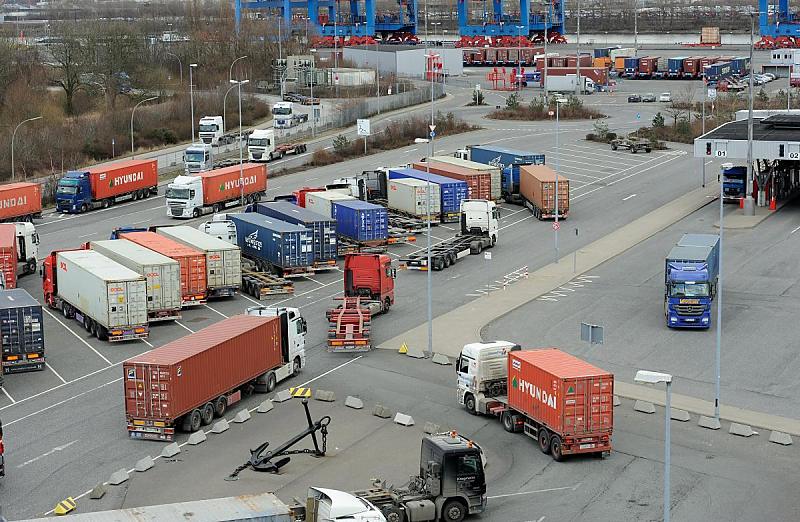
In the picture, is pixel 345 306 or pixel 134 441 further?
pixel 345 306

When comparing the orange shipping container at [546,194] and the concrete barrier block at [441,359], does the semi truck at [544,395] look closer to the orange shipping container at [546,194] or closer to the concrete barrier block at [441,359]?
the concrete barrier block at [441,359]

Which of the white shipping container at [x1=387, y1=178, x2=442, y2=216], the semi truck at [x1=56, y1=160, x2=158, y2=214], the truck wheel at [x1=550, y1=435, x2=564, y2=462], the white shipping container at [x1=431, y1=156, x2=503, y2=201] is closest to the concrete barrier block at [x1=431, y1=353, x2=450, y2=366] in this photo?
the truck wheel at [x1=550, y1=435, x2=564, y2=462]

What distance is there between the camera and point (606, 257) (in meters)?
67.9

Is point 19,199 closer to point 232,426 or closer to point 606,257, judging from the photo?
point 606,257

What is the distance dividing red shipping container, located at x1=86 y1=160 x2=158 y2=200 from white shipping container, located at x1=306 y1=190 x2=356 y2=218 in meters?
17.6

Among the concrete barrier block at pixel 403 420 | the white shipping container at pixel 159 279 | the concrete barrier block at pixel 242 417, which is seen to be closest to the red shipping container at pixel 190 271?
the white shipping container at pixel 159 279

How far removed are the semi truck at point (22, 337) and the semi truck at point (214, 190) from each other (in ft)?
100

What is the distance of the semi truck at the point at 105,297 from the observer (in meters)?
52.9

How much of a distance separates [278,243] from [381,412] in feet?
69.7

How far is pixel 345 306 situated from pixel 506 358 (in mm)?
12372

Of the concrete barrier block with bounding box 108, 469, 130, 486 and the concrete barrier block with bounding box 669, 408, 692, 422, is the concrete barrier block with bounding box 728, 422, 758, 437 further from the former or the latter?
the concrete barrier block with bounding box 108, 469, 130, 486

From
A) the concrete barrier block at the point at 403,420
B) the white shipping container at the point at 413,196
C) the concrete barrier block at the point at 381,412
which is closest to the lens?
the concrete barrier block at the point at 403,420

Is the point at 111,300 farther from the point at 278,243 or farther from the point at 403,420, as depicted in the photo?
the point at 403,420

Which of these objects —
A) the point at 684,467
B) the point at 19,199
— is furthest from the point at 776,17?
the point at 684,467
